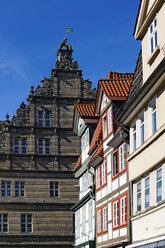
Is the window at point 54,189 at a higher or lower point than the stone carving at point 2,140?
lower

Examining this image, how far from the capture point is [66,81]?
144ft

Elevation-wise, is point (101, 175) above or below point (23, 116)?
below

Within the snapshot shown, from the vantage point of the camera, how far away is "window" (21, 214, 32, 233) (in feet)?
135

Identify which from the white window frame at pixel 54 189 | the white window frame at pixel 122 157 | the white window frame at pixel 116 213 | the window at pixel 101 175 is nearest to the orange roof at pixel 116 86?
the white window frame at pixel 122 157

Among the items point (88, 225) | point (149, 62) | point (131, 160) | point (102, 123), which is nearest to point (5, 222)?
point (88, 225)

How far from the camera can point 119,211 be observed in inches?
914

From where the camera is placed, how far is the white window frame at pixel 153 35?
17953 millimetres

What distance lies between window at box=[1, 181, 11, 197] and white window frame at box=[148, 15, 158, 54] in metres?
25.1

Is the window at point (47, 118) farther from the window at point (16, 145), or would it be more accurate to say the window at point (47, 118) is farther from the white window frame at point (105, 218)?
the white window frame at point (105, 218)

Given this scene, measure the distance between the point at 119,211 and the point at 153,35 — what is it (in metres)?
8.10

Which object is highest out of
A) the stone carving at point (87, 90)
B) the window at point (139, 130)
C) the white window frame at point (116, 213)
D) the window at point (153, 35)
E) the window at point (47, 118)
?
the stone carving at point (87, 90)

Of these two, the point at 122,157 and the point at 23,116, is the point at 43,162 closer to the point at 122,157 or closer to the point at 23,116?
the point at 23,116

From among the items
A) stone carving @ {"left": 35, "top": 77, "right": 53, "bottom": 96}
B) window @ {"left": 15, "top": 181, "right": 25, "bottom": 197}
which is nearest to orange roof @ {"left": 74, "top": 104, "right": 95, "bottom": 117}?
stone carving @ {"left": 35, "top": 77, "right": 53, "bottom": 96}

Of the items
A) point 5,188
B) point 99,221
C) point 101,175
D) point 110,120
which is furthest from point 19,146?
point 110,120
